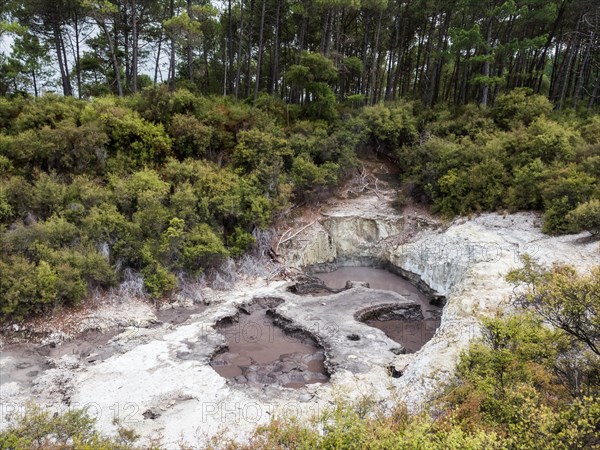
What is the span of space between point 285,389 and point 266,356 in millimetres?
2433

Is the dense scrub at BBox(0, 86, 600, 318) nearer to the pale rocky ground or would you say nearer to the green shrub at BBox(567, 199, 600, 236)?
the green shrub at BBox(567, 199, 600, 236)

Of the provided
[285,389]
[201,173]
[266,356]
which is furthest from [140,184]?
[285,389]

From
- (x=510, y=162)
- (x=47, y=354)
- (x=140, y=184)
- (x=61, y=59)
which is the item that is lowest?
(x=47, y=354)

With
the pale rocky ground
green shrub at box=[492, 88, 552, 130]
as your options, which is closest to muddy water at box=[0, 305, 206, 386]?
the pale rocky ground

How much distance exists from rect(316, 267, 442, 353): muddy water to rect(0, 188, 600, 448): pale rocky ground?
1020mm

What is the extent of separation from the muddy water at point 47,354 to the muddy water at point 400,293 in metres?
10.2

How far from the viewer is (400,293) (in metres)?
18.6

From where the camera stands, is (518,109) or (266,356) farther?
(518,109)

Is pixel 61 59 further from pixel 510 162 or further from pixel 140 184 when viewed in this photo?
pixel 510 162

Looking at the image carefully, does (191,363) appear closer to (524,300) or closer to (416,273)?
(524,300)

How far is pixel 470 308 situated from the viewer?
12.6 metres

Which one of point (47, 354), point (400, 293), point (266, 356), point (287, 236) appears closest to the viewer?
point (47, 354)

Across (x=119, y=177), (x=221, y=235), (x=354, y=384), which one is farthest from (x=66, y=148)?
(x=354, y=384)

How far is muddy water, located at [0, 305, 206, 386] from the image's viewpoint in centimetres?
1102
